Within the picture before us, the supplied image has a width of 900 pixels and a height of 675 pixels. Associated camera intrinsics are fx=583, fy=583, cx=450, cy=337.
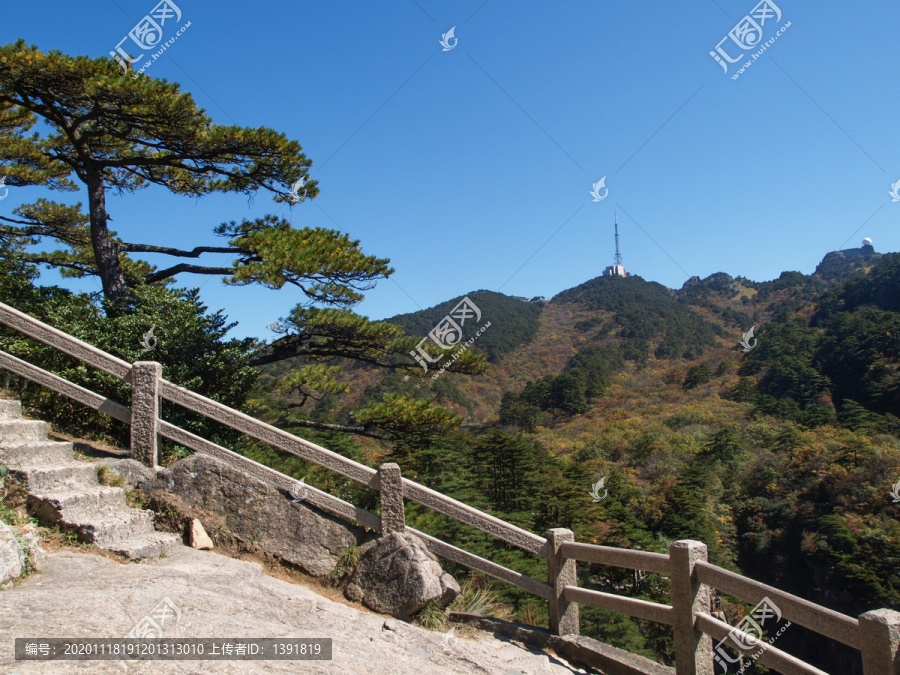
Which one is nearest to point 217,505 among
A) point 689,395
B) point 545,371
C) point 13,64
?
point 13,64

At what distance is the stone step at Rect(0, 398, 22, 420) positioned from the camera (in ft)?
18.4

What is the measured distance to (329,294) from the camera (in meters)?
11.2

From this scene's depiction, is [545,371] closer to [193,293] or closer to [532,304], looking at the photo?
[532,304]

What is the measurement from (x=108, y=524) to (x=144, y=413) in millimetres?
1204

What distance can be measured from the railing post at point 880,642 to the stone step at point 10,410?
6832 mm

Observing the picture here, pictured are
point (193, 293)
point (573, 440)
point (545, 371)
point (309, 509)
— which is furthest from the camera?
point (545, 371)

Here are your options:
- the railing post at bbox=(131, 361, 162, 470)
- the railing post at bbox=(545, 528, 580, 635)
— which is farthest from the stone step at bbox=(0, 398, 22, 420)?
the railing post at bbox=(545, 528, 580, 635)

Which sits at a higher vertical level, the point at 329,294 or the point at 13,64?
the point at 13,64

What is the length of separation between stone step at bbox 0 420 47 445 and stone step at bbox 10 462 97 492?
16.0 inches

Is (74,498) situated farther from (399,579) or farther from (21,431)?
(399,579)

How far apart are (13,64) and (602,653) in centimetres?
1016

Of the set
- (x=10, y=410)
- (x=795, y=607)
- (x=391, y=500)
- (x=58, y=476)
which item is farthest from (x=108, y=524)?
(x=795, y=607)

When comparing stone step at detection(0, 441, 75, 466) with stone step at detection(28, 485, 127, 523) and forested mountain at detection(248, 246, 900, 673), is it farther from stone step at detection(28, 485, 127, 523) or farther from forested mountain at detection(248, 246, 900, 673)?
forested mountain at detection(248, 246, 900, 673)

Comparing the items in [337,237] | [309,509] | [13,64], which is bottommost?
[309,509]
